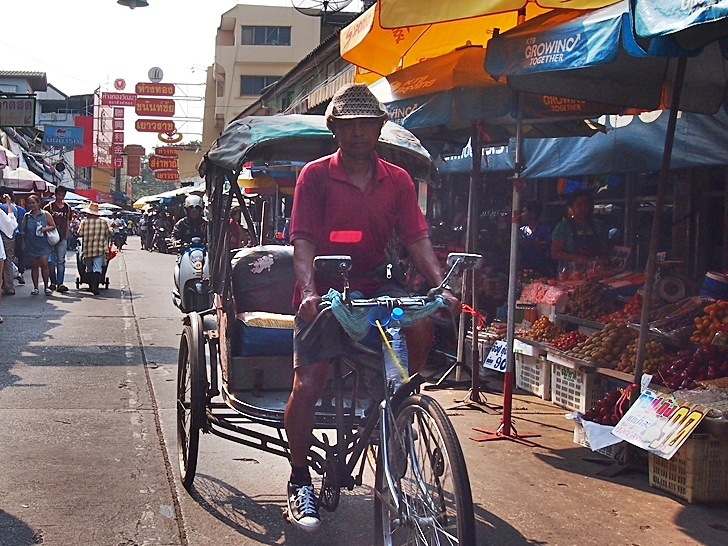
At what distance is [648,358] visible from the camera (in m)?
6.18

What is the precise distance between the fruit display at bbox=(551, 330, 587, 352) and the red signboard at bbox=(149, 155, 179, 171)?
147ft

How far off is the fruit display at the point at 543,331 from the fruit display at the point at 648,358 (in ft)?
3.91

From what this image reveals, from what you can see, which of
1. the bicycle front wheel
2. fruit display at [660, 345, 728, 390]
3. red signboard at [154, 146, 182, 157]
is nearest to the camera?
the bicycle front wheel

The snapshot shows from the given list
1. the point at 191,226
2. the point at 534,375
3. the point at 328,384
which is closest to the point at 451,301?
the point at 328,384

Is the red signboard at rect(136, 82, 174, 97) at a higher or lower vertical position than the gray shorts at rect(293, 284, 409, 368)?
higher

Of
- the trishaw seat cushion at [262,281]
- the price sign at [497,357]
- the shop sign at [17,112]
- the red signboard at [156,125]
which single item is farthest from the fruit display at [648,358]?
the red signboard at [156,125]

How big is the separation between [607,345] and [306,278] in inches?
140

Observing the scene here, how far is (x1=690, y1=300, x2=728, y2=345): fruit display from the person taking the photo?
5.94m

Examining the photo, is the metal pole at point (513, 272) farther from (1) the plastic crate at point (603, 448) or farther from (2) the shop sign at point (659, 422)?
(2) the shop sign at point (659, 422)

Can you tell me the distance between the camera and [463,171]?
1163 centimetres

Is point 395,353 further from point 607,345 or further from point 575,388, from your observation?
point 575,388

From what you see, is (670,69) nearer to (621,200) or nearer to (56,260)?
(621,200)

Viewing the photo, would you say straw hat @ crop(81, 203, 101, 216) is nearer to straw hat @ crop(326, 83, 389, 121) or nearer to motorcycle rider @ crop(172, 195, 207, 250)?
motorcycle rider @ crop(172, 195, 207, 250)

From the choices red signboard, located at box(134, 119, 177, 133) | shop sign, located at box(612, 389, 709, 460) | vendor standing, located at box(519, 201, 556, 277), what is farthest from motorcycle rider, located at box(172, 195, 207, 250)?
red signboard, located at box(134, 119, 177, 133)
